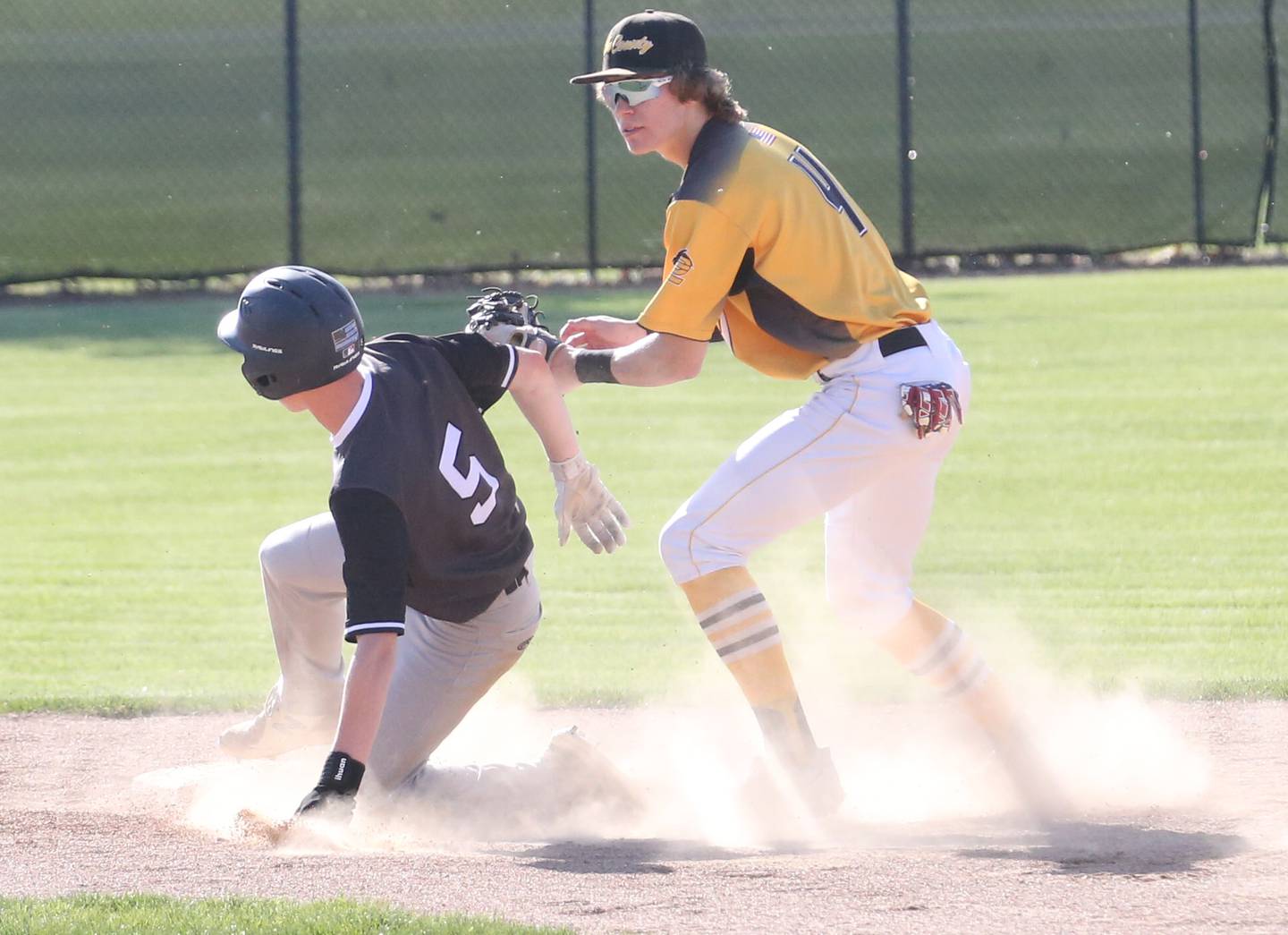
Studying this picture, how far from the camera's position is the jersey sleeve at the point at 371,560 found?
4727 mm

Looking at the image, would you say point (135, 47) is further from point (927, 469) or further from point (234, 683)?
point (927, 469)

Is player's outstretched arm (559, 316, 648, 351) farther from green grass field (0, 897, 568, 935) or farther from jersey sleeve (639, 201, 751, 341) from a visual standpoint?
green grass field (0, 897, 568, 935)

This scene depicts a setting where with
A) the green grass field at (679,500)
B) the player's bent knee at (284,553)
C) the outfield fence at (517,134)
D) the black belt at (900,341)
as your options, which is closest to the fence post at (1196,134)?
the outfield fence at (517,134)

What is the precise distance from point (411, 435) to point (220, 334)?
633 mm

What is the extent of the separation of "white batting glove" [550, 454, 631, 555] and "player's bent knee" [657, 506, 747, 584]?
0.29 m

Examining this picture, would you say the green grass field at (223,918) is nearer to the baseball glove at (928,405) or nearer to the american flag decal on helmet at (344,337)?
the american flag decal on helmet at (344,337)

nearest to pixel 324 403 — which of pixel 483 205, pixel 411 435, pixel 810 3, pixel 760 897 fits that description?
pixel 411 435

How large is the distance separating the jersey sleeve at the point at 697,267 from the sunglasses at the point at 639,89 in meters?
0.36

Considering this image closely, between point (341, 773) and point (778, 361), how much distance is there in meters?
1.81

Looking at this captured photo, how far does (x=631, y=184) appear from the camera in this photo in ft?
62.1

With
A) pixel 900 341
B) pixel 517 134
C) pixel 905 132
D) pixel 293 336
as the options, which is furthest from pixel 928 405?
pixel 517 134

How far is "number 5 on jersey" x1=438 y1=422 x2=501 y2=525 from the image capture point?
5.06 meters

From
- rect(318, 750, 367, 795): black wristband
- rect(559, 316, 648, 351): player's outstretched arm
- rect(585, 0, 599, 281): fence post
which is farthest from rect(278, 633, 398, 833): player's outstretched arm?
rect(585, 0, 599, 281): fence post

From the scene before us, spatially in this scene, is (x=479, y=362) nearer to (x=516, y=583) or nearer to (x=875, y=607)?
(x=516, y=583)
